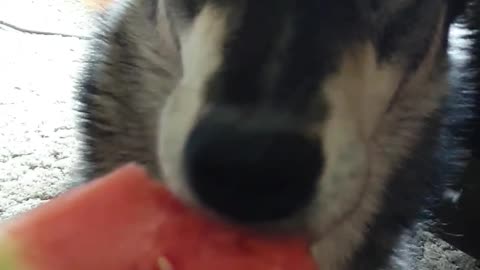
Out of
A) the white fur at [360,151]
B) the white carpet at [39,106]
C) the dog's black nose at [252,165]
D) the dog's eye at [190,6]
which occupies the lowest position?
the white carpet at [39,106]

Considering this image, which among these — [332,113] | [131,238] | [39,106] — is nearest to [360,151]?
[332,113]

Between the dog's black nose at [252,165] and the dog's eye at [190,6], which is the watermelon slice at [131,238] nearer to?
the dog's black nose at [252,165]

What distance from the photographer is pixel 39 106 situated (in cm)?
184

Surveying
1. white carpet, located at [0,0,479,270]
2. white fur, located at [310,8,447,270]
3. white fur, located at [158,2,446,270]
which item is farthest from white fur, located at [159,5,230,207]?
white carpet, located at [0,0,479,270]

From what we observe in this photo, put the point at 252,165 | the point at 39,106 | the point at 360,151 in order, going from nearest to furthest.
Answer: the point at 252,165 < the point at 360,151 < the point at 39,106

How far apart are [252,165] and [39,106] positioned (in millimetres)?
1245

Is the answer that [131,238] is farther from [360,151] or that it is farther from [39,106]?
[39,106]

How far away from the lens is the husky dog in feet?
2.29

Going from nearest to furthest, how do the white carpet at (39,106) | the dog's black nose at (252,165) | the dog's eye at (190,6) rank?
the dog's black nose at (252,165) < the dog's eye at (190,6) < the white carpet at (39,106)

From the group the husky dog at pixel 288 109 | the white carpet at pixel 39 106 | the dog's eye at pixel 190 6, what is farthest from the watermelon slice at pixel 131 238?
the white carpet at pixel 39 106

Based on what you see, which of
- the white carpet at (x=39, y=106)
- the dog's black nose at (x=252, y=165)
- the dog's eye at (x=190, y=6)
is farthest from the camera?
the white carpet at (x=39, y=106)

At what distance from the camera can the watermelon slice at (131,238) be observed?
2.32ft

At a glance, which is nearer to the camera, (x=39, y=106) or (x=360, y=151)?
(x=360, y=151)

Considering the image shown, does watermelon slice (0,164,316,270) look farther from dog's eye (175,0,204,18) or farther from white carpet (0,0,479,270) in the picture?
white carpet (0,0,479,270)
